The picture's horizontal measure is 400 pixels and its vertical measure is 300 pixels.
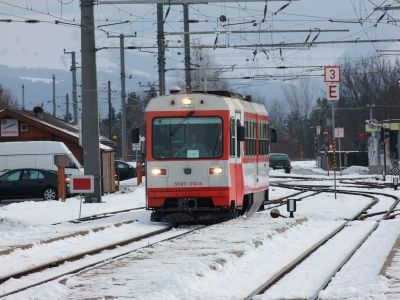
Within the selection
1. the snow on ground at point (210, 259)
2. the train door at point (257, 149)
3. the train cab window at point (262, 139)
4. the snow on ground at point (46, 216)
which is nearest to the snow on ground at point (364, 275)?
the snow on ground at point (210, 259)

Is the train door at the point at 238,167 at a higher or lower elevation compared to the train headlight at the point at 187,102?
lower

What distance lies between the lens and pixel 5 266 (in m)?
13.5

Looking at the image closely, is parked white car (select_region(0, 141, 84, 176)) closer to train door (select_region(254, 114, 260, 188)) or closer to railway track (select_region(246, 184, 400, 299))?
train door (select_region(254, 114, 260, 188))

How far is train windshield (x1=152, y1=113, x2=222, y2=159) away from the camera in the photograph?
21.0 m

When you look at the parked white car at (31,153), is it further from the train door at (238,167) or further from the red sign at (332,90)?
the train door at (238,167)

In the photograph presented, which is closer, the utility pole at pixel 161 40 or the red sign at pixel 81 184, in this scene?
the red sign at pixel 81 184

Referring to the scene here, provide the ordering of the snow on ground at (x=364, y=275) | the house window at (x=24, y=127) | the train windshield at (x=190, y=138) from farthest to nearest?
the house window at (x=24, y=127) → the train windshield at (x=190, y=138) → the snow on ground at (x=364, y=275)

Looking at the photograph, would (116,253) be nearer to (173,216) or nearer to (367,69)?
(173,216)

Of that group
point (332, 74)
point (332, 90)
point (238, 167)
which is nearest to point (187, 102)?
point (238, 167)

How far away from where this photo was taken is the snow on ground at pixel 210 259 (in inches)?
419

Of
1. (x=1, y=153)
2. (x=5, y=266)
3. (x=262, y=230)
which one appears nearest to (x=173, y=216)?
(x=262, y=230)

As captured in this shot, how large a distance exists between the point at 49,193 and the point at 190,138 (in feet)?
49.5

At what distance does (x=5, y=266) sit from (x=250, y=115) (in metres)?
11.2

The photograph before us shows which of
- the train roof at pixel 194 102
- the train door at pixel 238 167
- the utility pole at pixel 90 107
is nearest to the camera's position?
the train roof at pixel 194 102
